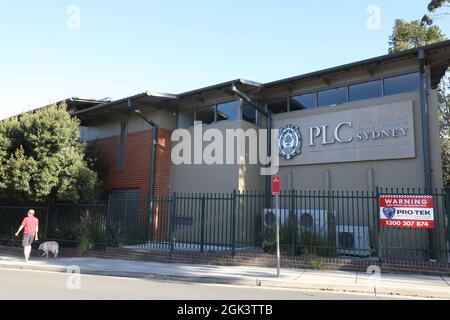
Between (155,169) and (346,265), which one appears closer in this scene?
(346,265)

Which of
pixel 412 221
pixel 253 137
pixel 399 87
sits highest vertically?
Answer: pixel 399 87

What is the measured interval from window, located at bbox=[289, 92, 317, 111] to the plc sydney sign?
53cm

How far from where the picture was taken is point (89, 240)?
1538 cm

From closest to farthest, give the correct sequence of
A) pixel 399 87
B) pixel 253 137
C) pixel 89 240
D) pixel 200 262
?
pixel 200 262 → pixel 399 87 → pixel 89 240 → pixel 253 137

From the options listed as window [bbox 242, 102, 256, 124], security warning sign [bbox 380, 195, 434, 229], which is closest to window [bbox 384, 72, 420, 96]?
security warning sign [bbox 380, 195, 434, 229]

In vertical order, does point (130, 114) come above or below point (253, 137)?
above

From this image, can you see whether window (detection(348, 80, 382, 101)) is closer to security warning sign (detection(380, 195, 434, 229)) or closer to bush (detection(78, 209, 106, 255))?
security warning sign (detection(380, 195, 434, 229))

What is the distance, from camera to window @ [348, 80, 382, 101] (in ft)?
46.5

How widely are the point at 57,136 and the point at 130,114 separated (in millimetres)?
3663

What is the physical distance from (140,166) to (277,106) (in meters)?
6.12

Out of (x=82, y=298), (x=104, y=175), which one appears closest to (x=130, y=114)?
(x=104, y=175)

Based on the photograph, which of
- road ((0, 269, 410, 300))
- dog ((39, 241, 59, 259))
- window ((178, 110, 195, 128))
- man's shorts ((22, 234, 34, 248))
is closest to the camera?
road ((0, 269, 410, 300))

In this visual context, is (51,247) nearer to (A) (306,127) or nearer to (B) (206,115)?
(B) (206,115)
